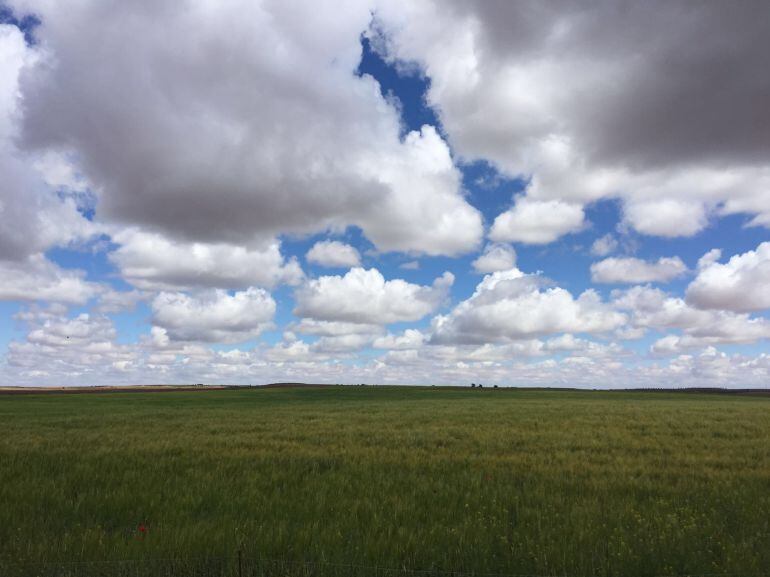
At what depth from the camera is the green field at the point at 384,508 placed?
5875 mm

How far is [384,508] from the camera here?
795 centimetres

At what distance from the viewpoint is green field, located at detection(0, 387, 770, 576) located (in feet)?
19.3

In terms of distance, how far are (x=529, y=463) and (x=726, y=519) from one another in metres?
4.80

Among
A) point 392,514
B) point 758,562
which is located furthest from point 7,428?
point 758,562

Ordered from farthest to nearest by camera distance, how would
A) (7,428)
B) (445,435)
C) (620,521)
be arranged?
(7,428)
(445,435)
(620,521)

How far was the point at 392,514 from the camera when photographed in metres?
7.56

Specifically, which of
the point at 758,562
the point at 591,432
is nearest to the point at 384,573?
the point at 758,562

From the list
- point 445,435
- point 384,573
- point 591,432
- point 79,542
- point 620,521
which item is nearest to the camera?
point 384,573

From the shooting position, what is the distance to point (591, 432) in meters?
18.5

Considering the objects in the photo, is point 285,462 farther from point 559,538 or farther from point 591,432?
point 591,432

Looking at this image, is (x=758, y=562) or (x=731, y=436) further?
(x=731, y=436)

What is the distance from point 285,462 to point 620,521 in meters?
7.42

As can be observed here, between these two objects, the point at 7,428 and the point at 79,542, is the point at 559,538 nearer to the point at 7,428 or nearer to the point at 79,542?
the point at 79,542

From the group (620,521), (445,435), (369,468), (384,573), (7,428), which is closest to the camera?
(384,573)
